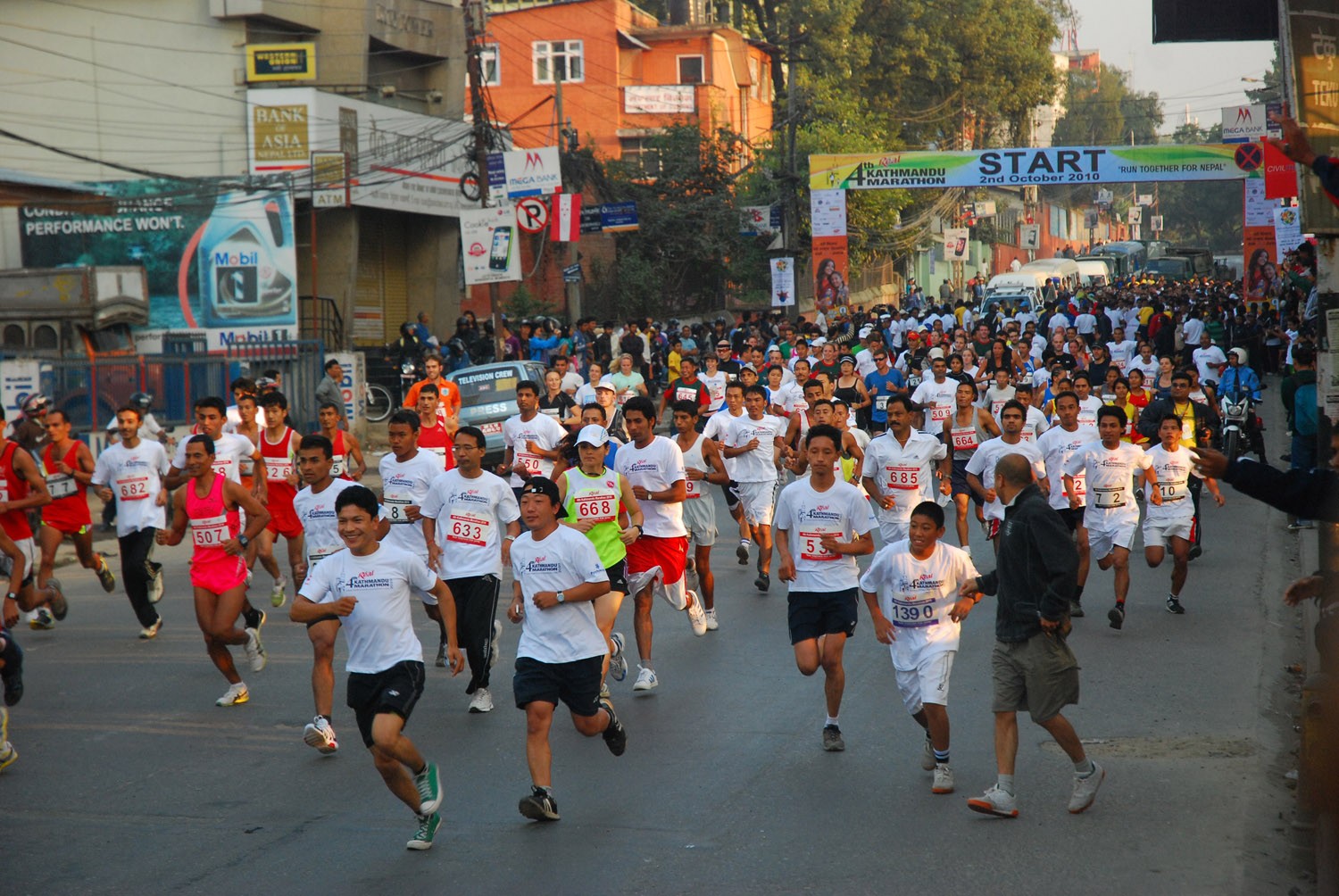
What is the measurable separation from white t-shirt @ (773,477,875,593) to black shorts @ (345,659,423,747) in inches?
95.3

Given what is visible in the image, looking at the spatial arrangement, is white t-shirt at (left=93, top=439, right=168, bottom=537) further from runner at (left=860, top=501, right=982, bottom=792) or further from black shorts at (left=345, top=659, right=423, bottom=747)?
runner at (left=860, top=501, right=982, bottom=792)

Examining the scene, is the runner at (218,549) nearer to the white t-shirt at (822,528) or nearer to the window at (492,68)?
the white t-shirt at (822,528)

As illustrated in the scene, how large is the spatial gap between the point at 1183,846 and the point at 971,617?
16.8 feet

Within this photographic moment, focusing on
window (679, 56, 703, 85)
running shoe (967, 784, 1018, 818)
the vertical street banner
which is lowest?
running shoe (967, 784, 1018, 818)

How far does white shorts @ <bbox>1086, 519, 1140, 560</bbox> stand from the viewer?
11.0m

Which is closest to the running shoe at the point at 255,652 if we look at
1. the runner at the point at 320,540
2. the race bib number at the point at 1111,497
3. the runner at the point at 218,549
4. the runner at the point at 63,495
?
the runner at the point at 218,549

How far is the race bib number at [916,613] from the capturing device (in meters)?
7.14

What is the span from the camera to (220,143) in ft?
99.2

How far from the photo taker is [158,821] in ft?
22.5

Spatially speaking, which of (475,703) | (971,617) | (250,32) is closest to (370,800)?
(475,703)

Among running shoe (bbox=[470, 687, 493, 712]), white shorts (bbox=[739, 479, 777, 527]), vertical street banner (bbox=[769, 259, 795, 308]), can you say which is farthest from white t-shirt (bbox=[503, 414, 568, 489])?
vertical street banner (bbox=[769, 259, 795, 308])

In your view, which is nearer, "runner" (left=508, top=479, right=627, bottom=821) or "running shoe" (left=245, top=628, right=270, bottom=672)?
"runner" (left=508, top=479, right=627, bottom=821)

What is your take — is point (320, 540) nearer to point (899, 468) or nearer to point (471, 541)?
point (471, 541)

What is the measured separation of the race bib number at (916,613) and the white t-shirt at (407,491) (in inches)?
145
